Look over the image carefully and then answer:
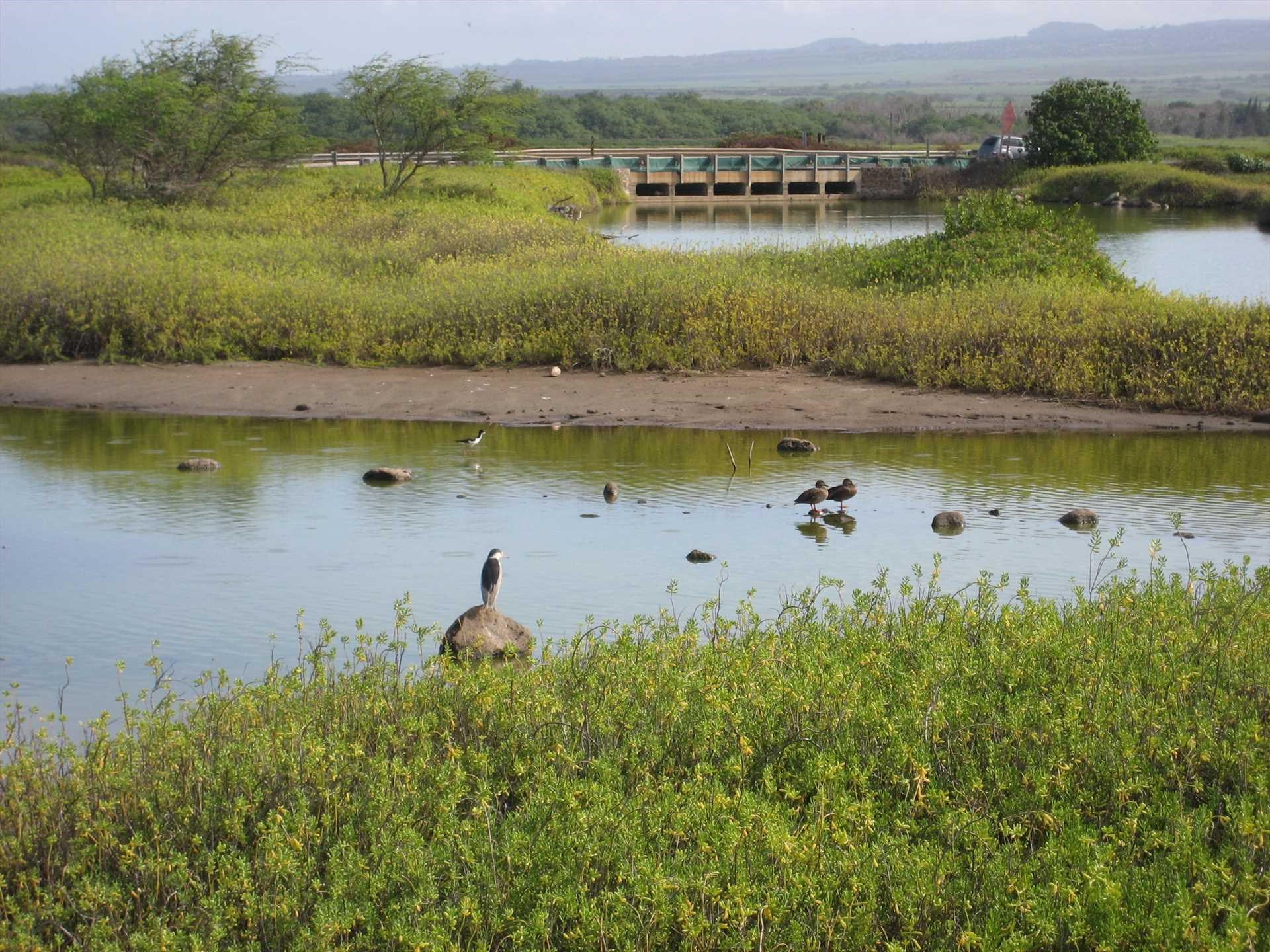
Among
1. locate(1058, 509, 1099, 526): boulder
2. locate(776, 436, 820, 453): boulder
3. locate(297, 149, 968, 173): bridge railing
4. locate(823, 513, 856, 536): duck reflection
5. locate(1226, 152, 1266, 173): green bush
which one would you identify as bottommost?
locate(823, 513, 856, 536): duck reflection

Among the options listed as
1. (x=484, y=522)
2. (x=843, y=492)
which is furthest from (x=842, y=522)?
(x=484, y=522)

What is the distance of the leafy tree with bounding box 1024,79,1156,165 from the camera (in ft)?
169

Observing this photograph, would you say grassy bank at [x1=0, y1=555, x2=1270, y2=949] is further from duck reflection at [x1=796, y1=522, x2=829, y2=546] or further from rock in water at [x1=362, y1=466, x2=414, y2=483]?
rock in water at [x1=362, y1=466, x2=414, y2=483]

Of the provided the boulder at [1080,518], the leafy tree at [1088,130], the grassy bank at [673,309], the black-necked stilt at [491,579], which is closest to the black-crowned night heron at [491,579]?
the black-necked stilt at [491,579]

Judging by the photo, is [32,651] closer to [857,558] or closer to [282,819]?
[282,819]

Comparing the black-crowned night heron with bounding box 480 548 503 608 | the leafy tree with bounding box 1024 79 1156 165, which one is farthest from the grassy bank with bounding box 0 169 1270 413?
the leafy tree with bounding box 1024 79 1156 165

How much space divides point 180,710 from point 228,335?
1176 centimetres

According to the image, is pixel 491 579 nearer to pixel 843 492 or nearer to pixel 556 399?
pixel 843 492

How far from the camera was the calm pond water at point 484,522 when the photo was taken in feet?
29.0

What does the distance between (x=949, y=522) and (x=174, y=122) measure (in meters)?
24.6

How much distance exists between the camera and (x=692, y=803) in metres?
4.82

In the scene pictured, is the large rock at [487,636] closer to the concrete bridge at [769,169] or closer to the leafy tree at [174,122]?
the leafy tree at [174,122]

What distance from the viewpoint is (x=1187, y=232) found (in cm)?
3825

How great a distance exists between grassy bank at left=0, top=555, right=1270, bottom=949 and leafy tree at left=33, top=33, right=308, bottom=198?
2651 centimetres
